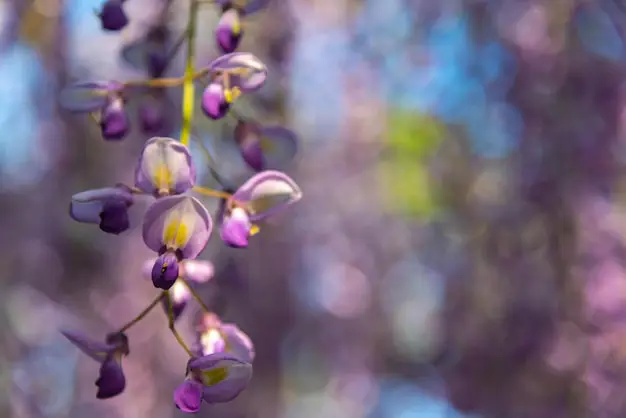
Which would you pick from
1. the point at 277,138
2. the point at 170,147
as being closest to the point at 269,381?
the point at 277,138

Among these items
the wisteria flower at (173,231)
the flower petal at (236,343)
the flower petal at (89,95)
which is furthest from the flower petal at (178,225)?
the flower petal at (89,95)

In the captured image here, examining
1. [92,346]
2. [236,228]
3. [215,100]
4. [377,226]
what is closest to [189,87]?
[215,100]

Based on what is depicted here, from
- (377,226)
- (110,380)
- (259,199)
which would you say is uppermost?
(259,199)

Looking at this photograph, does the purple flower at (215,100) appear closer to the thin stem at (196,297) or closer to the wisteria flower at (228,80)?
the wisteria flower at (228,80)

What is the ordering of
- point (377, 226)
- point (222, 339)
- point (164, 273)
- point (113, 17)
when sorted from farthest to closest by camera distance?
point (377, 226) < point (113, 17) < point (222, 339) < point (164, 273)

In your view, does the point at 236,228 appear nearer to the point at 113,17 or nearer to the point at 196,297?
the point at 196,297

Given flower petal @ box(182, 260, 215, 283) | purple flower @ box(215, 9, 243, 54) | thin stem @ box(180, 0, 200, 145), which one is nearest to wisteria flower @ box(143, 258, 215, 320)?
flower petal @ box(182, 260, 215, 283)
